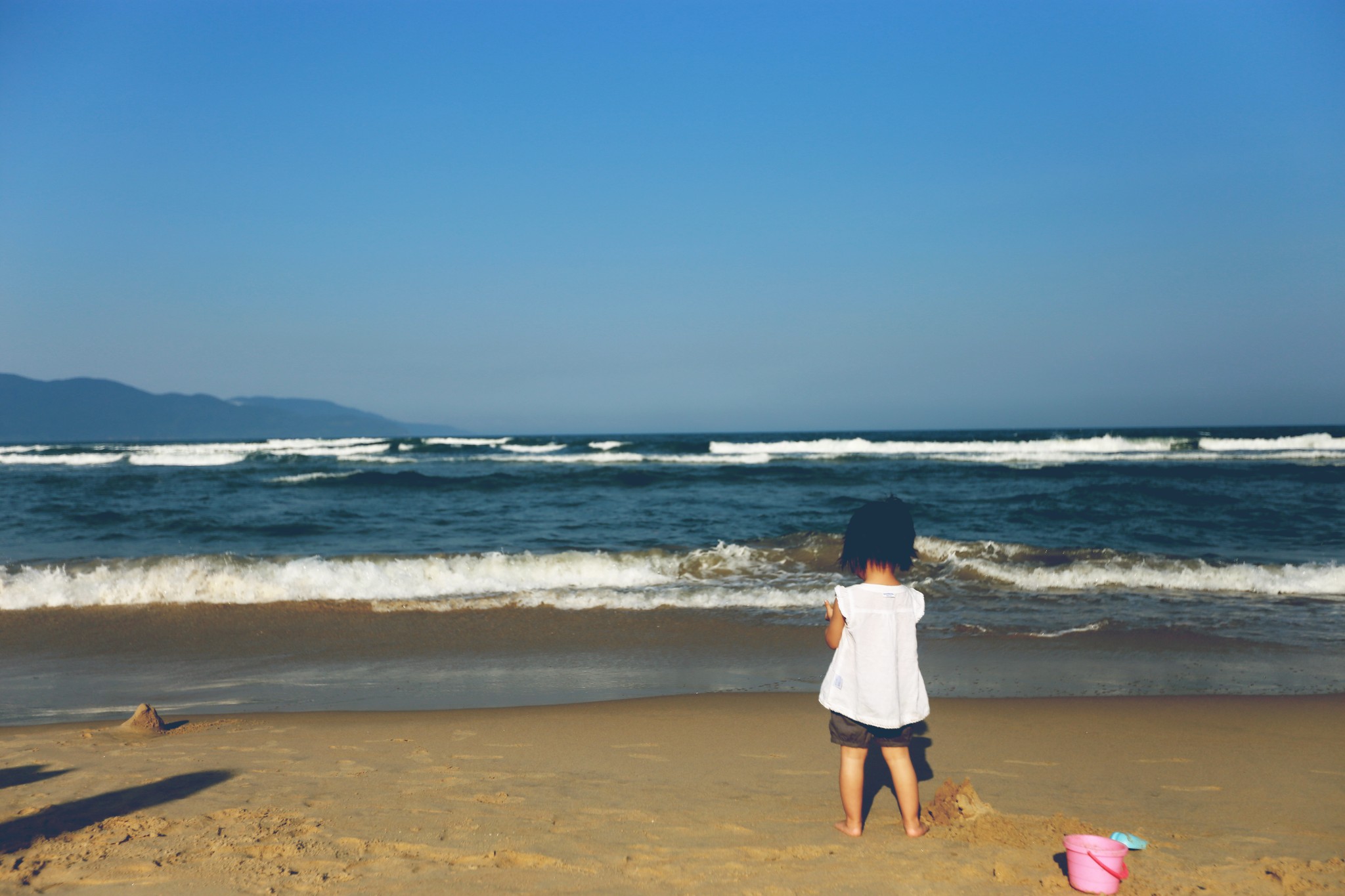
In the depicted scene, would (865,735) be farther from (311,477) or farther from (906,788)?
(311,477)

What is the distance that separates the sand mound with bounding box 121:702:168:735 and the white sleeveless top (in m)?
3.91

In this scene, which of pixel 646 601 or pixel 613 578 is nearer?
pixel 646 601

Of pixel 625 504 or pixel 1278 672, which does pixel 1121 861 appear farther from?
pixel 625 504

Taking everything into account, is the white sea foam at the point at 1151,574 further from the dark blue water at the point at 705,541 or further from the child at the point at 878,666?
the child at the point at 878,666

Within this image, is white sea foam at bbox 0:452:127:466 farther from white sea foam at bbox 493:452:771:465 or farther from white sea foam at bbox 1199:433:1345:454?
white sea foam at bbox 1199:433:1345:454

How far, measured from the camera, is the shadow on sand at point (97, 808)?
3056mm

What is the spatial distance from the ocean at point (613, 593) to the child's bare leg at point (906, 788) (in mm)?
2406

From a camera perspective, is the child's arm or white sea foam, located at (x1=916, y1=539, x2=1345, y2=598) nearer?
the child's arm

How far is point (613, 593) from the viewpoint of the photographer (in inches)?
352

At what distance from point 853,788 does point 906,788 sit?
21cm

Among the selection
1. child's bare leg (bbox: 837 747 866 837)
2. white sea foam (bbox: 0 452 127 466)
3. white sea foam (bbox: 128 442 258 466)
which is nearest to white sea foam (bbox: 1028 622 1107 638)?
child's bare leg (bbox: 837 747 866 837)

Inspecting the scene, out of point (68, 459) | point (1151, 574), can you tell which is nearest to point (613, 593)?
point (1151, 574)

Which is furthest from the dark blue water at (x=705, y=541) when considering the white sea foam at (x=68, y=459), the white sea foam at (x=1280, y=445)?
the white sea foam at (x=68, y=459)

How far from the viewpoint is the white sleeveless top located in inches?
126
